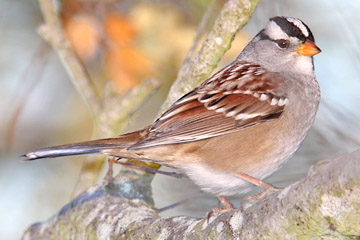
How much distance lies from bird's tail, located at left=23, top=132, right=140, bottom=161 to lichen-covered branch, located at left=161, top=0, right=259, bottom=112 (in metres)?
0.50

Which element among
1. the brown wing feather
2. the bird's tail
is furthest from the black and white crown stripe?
the bird's tail

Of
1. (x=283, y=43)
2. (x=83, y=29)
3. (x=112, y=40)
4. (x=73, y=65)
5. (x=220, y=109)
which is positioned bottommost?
(x=220, y=109)

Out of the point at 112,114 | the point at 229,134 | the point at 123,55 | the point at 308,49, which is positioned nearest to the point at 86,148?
the point at 229,134

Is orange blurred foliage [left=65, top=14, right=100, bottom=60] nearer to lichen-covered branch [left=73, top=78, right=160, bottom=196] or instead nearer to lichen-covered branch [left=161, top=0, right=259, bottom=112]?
lichen-covered branch [left=73, top=78, right=160, bottom=196]

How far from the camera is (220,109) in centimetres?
262

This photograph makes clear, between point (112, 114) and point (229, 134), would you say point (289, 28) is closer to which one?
point (229, 134)

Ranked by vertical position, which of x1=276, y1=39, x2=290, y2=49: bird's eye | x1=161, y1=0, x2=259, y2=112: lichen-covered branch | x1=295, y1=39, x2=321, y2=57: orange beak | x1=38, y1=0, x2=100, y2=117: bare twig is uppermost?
x1=38, y1=0, x2=100, y2=117: bare twig

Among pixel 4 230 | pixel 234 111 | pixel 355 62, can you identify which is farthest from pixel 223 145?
pixel 4 230

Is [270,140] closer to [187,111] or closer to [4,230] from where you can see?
[187,111]

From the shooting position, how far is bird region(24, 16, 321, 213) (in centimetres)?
248

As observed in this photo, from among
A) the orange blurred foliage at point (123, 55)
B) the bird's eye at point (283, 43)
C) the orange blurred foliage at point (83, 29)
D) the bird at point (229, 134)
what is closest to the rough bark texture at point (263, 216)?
the bird at point (229, 134)

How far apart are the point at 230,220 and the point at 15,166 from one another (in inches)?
120

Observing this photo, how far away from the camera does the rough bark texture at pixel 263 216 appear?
1.39 m

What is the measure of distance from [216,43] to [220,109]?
38 centimetres
